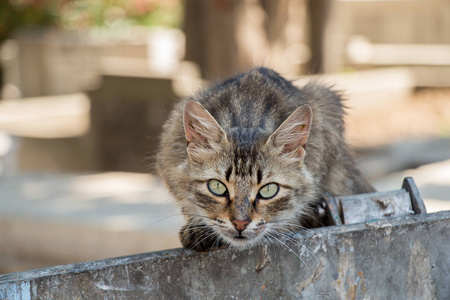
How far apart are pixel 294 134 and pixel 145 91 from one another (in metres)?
8.03

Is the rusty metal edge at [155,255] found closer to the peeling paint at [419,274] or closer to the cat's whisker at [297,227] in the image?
the cat's whisker at [297,227]

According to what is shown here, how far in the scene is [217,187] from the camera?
9.48 feet

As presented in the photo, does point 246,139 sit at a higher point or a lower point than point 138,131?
higher

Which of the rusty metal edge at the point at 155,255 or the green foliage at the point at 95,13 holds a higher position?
the green foliage at the point at 95,13

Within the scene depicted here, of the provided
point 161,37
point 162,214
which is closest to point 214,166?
Answer: point 162,214

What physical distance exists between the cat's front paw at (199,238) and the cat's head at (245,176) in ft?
0.12

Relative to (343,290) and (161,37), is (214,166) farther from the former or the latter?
(161,37)

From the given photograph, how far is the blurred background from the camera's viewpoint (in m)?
6.46

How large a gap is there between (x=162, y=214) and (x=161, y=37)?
11132 millimetres

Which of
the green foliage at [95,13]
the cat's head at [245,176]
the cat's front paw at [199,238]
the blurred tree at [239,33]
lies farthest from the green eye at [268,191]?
the green foliage at [95,13]

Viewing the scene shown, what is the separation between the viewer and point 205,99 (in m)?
3.45

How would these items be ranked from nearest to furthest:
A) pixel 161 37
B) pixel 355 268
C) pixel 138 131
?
pixel 355 268 < pixel 138 131 < pixel 161 37

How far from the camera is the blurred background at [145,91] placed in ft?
21.2

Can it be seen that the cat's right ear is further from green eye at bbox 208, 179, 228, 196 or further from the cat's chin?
the cat's chin
